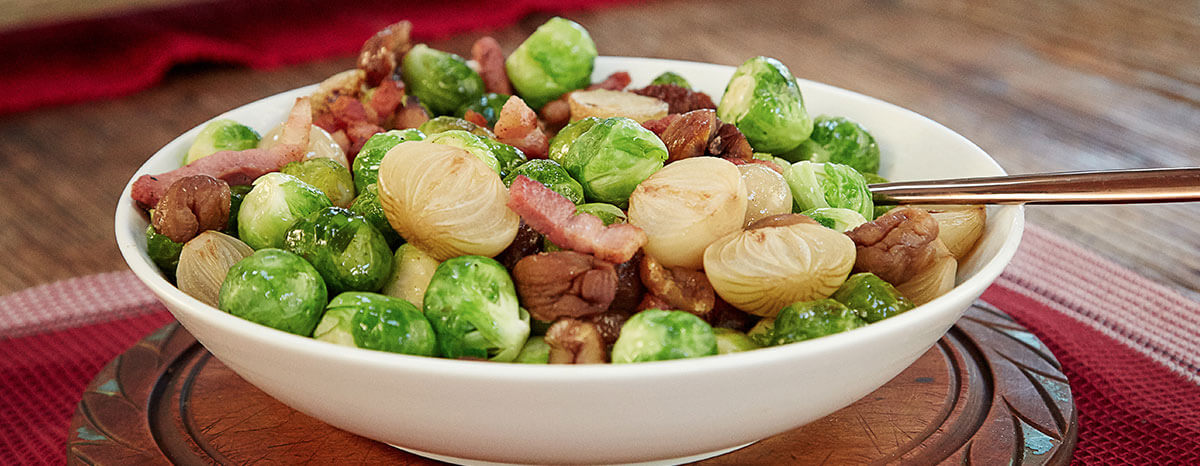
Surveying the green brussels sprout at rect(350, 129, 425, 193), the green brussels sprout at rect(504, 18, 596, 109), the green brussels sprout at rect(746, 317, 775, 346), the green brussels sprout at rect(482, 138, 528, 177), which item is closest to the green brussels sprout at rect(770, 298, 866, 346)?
the green brussels sprout at rect(746, 317, 775, 346)

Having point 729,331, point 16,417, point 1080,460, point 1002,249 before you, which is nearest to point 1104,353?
point 1080,460

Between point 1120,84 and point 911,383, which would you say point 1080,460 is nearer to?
point 911,383

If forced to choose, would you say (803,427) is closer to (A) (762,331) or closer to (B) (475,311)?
(A) (762,331)

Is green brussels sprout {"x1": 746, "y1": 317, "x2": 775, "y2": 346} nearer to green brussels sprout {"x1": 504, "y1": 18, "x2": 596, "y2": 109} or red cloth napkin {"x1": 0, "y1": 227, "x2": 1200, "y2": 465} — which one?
red cloth napkin {"x1": 0, "y1": 227, "x2": 1200, "y2": 465}

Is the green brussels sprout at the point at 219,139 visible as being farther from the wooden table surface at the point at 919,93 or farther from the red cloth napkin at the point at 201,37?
the red cloth napkin at the point at 201,37

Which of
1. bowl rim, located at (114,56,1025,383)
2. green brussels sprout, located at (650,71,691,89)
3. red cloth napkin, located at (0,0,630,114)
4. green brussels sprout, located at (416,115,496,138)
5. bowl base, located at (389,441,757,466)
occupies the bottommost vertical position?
red cloth napkin, located at (0,0,630,114)

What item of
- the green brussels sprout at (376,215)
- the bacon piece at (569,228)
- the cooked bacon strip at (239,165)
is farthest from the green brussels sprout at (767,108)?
the cooked bacon strip at (239,165)
